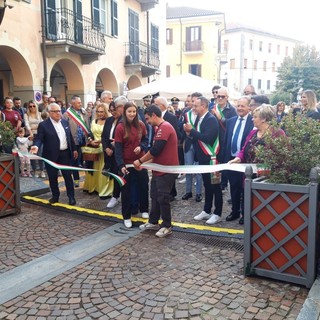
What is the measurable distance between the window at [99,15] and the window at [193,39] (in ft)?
75.5

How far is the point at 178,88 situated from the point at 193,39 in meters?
30.4

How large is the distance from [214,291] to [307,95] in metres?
4.48

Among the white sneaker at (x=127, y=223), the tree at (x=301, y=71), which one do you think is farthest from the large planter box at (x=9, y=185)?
the tree at (x=301, y=71)

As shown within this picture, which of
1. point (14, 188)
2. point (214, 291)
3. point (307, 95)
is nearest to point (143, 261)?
point (214, 291)

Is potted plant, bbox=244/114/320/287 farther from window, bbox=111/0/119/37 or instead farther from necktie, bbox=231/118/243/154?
window, bbox=111/0/119/37

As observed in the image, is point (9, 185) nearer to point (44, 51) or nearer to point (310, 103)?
point (310, 103)

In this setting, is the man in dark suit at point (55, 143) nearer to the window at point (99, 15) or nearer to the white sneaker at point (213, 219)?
the white sneaker at point (213, 219)

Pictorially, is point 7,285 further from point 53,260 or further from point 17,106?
point 17,106

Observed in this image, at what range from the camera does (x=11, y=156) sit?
20.3 ft

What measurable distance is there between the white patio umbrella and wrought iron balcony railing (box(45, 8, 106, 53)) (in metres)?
3.96

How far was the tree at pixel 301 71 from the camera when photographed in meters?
41.6

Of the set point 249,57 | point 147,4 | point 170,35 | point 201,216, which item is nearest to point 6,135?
point 201,216

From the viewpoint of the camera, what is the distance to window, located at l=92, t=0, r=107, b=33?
55.4 feet

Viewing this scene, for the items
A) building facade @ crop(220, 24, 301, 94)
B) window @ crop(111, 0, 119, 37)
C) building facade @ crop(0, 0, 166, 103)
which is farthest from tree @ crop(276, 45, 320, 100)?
window @ crop(111, 0, 119, 37)
